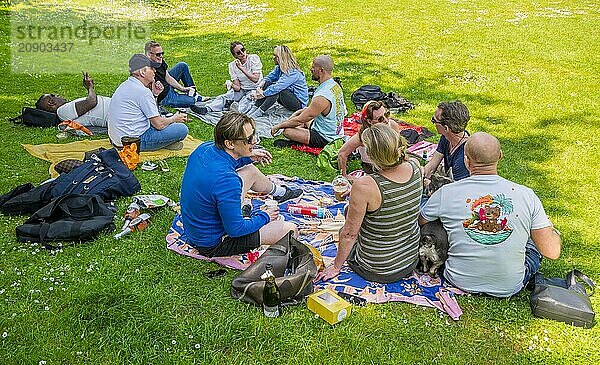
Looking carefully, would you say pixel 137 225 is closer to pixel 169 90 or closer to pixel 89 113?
pixel 89 113

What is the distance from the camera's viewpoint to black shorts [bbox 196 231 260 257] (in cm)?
579

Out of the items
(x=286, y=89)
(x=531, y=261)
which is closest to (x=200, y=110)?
(x=286, y=89)

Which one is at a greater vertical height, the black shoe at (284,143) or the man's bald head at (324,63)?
the man's bald head at (324,63)

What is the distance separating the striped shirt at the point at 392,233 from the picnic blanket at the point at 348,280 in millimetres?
125

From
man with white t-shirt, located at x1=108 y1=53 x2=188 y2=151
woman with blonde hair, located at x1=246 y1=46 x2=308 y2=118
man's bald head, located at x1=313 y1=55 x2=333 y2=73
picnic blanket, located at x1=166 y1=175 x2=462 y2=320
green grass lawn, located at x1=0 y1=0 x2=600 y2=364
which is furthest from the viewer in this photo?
woman with blonde hair, located at x1=246 y1=46 x2=308 y2=118

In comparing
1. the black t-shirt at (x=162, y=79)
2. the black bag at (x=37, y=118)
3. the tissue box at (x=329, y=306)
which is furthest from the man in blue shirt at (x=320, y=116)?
the tissue box at (x=329, y=306)

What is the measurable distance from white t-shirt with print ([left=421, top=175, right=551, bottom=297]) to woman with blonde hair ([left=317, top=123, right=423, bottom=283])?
34 cm

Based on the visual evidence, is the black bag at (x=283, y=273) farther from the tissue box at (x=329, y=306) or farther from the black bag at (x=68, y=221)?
the black bag at (x=68, y=221)

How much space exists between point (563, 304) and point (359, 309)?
184 cm

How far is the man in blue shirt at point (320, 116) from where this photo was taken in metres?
8.80

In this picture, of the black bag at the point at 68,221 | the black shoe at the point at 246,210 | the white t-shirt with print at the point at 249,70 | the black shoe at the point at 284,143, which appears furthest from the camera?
the white t-shirt with print at the point at 249,70

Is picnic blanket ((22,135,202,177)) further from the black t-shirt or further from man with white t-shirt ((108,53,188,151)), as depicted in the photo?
the black t-shirt

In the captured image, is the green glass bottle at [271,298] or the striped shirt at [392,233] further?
the striped shirt at [392,233]

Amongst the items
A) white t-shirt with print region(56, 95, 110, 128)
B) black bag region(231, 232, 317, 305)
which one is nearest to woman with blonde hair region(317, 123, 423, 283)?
black bag region(231, 232, 317, 305)
